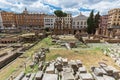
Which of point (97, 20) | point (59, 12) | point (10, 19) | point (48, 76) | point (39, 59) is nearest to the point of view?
point (48, 76)

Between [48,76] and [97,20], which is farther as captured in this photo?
[97,20]

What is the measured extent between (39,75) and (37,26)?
72083mm

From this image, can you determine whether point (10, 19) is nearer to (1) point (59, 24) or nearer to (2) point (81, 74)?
(1) point (59, 24)

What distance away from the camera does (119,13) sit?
5194cm

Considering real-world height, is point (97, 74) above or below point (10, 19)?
below

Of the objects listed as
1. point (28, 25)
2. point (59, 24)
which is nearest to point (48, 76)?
point (59, 24)

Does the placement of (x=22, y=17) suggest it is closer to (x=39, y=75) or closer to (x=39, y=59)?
(x=39, y=59)

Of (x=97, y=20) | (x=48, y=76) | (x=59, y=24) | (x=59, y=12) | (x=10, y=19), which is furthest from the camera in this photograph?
(x=10, y=19)

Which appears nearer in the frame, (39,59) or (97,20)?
(39,59)

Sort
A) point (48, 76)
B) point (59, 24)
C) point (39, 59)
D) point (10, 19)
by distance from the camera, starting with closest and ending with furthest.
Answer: point (48, 76) < point (39, 59) < point (59, 24) < point (10, 19)

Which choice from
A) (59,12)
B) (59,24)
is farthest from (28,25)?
(59,24)

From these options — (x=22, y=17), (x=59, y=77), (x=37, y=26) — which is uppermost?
(x=22, y=17)

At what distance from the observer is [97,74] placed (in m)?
9.08

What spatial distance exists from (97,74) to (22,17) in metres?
75.3
